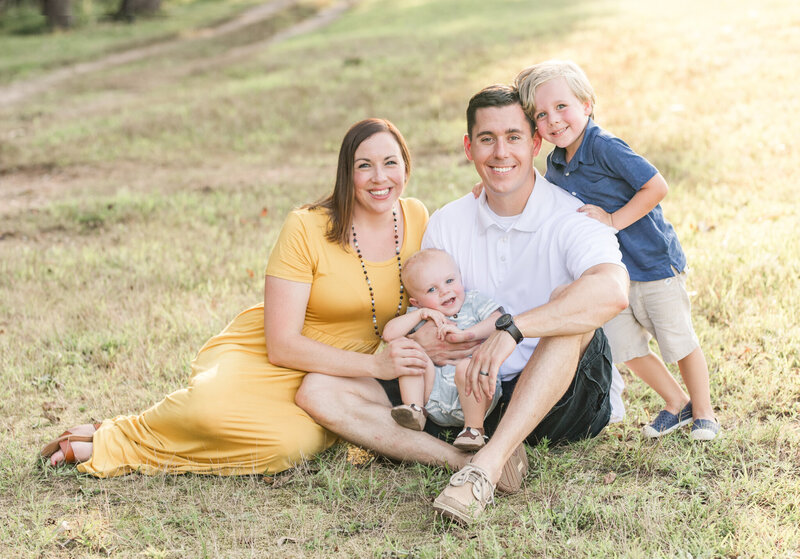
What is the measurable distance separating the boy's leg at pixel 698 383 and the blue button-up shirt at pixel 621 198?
0.48 m

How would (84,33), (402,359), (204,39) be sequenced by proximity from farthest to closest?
(84,33)
(204,39)
(402,359)

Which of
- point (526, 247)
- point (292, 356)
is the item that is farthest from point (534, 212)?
point (292, 356)

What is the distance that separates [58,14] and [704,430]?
29.5 m

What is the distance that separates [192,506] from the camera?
12.2 ft

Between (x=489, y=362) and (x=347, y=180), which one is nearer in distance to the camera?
(x=489, y=362)

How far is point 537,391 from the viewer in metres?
3.59

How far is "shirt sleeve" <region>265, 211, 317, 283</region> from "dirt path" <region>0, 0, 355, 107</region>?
46.9 ft

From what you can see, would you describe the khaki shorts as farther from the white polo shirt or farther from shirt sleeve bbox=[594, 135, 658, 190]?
shirt sleeve bbox=[594, 135, 658, 190]

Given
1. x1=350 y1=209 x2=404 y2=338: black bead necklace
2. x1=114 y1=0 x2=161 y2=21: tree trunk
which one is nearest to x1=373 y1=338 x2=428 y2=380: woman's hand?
x1=350 y1=209 x2=404 y2=338: black bead necklace

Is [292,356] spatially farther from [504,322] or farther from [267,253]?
[267,253]

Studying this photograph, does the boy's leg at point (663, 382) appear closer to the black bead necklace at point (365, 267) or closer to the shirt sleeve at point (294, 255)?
the black bead necklace at point (365, 267)

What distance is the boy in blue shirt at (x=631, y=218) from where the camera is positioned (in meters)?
3.95

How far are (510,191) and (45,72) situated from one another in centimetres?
1919

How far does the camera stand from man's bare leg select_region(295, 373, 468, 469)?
3953 millimetres
